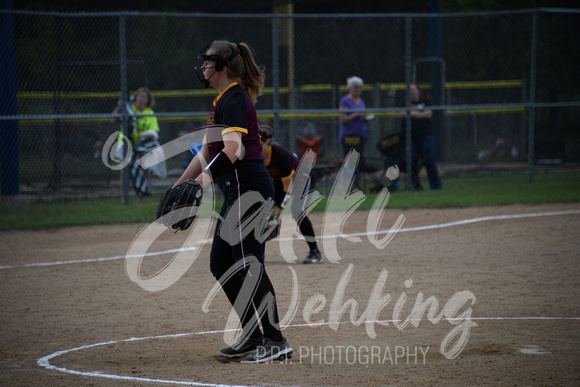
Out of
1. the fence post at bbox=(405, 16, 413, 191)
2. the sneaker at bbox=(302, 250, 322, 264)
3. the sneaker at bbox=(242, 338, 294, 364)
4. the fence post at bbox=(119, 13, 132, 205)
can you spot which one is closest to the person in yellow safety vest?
the fence post at bbox=(119, 13, 132, 205)

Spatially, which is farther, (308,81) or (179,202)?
(308,81)

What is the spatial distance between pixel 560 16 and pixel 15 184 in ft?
44.5

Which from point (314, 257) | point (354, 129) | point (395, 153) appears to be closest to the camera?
point (314, 257)

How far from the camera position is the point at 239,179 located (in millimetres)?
4773

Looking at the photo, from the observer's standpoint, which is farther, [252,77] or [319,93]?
[319,93]

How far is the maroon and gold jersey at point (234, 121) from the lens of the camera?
4.60 meters

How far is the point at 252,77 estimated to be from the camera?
15.9ft

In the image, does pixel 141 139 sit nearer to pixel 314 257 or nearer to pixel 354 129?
pixel 354 129

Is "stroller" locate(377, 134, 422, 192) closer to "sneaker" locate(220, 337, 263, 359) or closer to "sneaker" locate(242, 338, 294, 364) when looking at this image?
"sneaker" locate(220, 337, 263, 359)

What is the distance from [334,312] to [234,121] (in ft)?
7.54

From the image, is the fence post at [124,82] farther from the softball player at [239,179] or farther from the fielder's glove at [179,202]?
the fielder's glove at [179,202]

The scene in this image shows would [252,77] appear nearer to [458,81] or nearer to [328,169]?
[328,169]

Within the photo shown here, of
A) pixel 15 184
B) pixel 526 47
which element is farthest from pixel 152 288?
pixel 526 47

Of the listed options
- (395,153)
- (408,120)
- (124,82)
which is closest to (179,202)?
(124,82)
